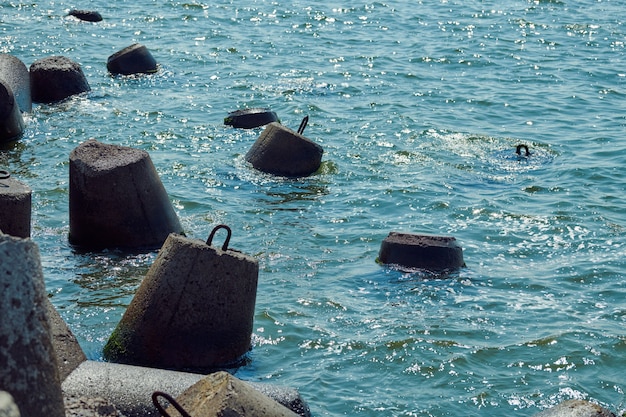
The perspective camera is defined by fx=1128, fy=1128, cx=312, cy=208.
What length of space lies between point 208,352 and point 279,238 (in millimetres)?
4200

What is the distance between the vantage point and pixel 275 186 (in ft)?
49.5

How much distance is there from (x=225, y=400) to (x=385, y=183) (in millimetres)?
9653

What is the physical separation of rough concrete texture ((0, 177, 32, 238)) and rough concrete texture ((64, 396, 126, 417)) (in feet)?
13.6

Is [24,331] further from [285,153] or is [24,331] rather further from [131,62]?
[131,62]

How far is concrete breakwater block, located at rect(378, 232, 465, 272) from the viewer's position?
12.0 m

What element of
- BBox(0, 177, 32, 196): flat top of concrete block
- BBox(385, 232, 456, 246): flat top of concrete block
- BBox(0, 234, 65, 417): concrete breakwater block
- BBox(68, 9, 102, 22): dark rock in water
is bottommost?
BBox(68, 9, 102, 22): dark rock in water

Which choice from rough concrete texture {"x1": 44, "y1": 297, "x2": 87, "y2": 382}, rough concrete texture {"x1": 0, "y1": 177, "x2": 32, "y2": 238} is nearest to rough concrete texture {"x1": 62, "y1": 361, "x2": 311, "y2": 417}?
rough concrete texture {"x1": 44, "y1": 297, "x2": 87, "y2": 382}

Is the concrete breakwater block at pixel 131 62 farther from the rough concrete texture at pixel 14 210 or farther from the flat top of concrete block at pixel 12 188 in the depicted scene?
the rough concrete texture at pixel 14 210

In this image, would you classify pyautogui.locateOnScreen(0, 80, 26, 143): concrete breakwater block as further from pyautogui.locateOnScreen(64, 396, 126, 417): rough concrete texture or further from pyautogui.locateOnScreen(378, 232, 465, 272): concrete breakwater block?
pyautogui.locateOnScreen(64, 396, 126, 417): rough concrete texture

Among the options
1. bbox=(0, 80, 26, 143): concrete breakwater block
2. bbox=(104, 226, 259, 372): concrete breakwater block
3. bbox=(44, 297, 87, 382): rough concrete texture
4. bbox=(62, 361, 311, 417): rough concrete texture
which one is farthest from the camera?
bbox=(0, 80, 26, 143): concrete breakwater block

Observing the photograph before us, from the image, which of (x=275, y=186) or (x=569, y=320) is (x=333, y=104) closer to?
(x=275, y=186)

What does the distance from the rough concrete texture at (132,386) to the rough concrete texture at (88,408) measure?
2.16ft

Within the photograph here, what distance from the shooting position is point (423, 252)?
11977 mm

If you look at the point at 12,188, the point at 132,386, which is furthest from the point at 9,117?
the point at 132,386
